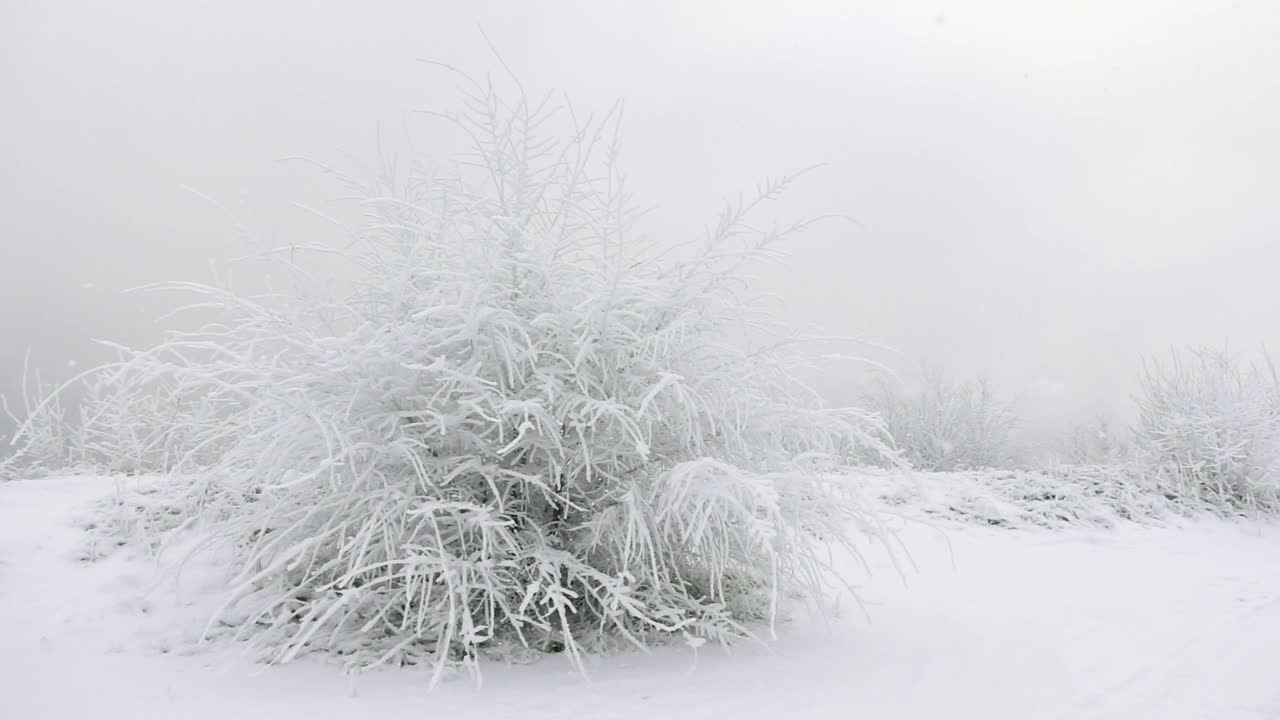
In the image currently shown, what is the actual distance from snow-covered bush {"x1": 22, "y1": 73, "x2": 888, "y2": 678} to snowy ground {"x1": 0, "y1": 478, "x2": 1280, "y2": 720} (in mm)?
201

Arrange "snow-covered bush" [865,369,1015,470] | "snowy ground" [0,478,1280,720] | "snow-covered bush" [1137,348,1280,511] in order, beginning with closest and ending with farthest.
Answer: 1. "snowy ground" [0,478,1280,720]
2. "snow-covered bush" [1137,348,1280,511]
3. "snow-covered bush" [865,369,1015,470]

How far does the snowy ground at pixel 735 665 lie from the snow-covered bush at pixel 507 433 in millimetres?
201

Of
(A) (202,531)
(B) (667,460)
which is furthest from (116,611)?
(B) (667,460)

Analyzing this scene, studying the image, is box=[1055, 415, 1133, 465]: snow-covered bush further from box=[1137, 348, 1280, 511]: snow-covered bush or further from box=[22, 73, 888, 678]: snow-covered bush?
Answer: box=[22, 73, 888, 678]: snow-covered bush

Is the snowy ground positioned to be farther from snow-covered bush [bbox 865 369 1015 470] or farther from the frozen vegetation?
snow-covered bush [bbox 865 369 1015 470]

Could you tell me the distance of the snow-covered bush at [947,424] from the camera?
58.1 feet

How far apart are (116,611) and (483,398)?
2053mm

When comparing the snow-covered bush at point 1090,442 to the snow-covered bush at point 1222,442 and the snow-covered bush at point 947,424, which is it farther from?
the snow-covered bush at point 1222,442

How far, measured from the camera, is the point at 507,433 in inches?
143

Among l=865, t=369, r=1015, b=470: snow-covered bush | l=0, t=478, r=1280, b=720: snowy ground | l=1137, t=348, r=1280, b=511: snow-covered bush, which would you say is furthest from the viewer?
l=865, t=369, r=1015, b=470: snow-covered bush

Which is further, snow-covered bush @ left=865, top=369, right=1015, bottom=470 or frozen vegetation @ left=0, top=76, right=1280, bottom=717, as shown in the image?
snow-covered bush @ left=865, top=369, right=1015, bottom=470

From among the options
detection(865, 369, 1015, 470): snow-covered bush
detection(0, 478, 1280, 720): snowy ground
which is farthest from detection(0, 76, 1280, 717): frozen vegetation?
detection(865, 369, 1015, 470): snow-covered bush

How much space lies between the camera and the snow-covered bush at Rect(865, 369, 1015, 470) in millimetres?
17703

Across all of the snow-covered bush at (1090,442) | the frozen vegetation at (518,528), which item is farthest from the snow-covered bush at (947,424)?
the frozen vegetation at (518,528)
